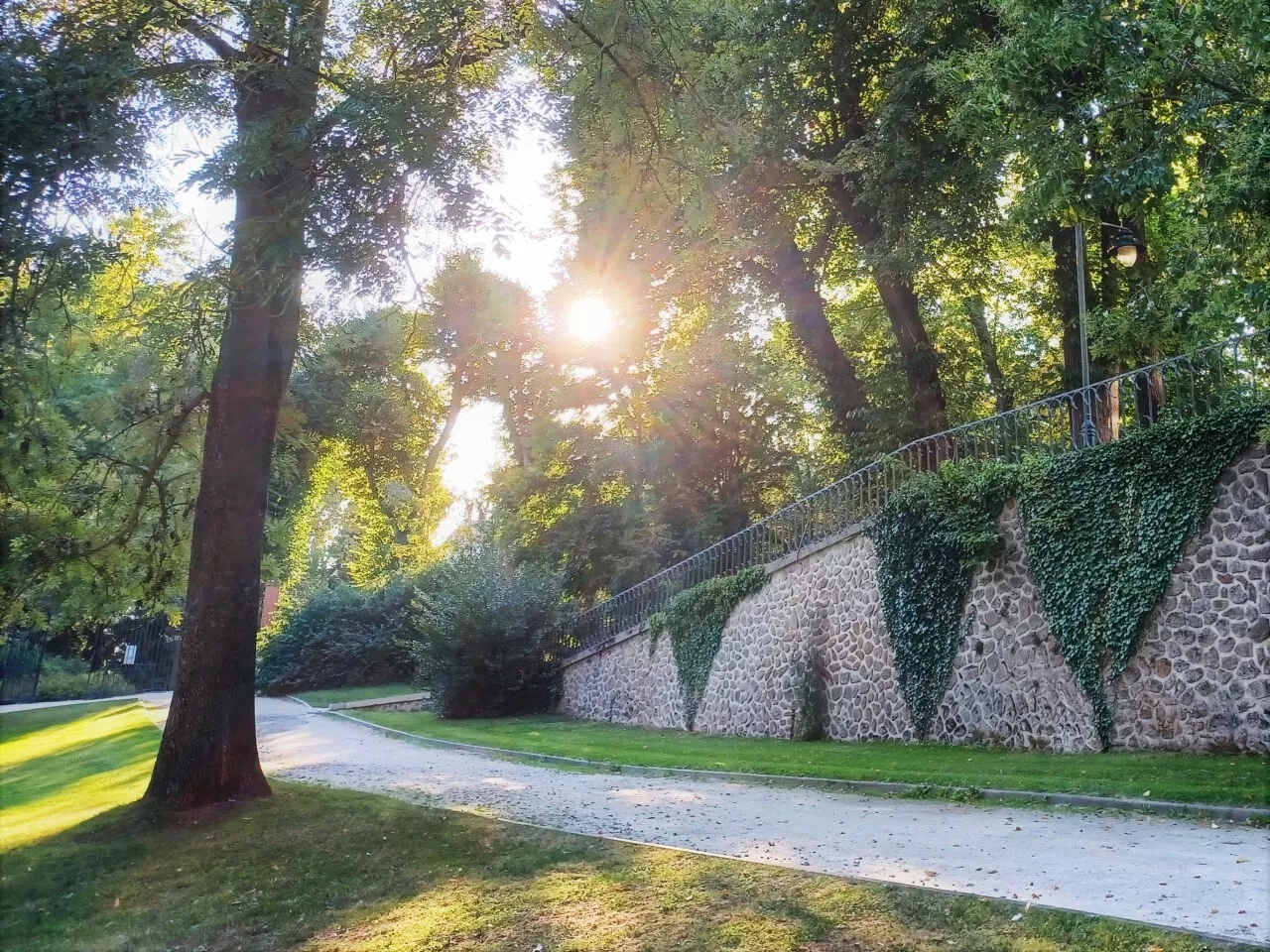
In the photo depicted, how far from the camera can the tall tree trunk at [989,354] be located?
2077 cm

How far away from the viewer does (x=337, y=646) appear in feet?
98.4

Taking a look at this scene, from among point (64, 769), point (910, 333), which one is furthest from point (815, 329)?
point (64, 769)

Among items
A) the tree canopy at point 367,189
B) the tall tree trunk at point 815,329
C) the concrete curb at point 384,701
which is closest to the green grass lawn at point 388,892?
the tree canopy at point 367,189

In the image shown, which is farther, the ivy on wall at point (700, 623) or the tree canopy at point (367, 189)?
the ivy on wall at point (700, 623)

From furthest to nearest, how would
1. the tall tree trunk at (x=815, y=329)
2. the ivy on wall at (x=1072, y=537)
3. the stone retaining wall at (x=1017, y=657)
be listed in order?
the tall tree trunk at (x=815, y=329) < the ivy on wall at (x=1072, y=537) < the stone retaining wall at (x=1017, y=657)

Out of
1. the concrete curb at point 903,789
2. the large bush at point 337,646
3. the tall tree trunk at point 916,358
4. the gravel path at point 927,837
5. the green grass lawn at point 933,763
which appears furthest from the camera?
the large bush at point 337,646

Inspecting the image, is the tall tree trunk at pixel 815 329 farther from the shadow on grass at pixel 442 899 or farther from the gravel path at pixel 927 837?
the shadow on grass at pixel 442 899

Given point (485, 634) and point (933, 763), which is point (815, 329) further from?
point (933, 763)

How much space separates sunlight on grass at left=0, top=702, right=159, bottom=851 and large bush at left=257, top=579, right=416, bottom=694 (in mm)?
21043

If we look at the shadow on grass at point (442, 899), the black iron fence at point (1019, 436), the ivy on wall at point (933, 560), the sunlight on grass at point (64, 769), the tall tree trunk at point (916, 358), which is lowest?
the shadow on grass at point (442, 899)

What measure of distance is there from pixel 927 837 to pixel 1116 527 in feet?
19.1

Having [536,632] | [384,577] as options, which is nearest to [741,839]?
[536,632]

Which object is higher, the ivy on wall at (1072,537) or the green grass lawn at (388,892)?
the ivy on wall at (1072,537)

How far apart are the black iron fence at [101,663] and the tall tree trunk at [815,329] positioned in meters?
13.5
